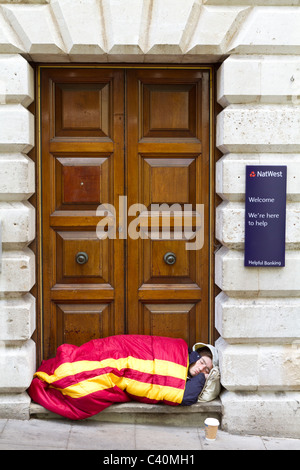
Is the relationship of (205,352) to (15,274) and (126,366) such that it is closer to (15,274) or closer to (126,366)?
(126,366)

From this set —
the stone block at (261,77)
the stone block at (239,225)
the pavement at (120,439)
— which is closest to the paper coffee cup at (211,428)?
the pavement at (120,439)

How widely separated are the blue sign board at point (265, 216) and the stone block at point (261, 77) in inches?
23.8

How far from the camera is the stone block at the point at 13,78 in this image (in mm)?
4195

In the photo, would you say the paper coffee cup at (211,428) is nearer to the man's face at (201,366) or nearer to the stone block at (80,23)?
the man's face at (201,366)

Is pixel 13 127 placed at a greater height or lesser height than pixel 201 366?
greater

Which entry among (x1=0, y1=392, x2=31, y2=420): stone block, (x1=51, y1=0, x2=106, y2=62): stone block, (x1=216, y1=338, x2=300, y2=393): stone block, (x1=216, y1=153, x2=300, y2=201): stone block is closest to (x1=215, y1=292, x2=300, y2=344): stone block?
(x1=216, y1=338, x2=300, y2=393): stone block

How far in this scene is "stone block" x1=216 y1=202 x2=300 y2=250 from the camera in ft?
14.1

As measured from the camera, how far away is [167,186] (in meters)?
4.61

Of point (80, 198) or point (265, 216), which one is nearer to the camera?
point (265, 216)

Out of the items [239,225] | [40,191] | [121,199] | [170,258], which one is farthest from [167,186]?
[40,191]

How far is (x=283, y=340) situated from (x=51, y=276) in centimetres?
209

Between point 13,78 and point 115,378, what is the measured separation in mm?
2574

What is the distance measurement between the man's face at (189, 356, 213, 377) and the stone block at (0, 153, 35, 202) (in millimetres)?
2033

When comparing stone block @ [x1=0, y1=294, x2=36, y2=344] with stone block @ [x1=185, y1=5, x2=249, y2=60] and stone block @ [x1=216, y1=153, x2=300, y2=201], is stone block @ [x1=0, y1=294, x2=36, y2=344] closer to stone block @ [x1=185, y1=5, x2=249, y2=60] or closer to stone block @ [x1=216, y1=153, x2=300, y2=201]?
stone block @ [x1=216, y1=153, x2=300, y2=201]
